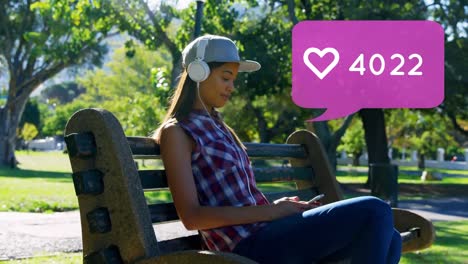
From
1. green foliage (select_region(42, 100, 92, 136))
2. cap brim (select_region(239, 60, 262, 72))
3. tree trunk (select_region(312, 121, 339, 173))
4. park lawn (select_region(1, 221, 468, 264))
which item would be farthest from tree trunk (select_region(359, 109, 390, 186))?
green foliage (select_region(42, 100, 92, 136))

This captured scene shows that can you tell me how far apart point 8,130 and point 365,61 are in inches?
946

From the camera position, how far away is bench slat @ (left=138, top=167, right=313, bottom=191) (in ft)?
11.2

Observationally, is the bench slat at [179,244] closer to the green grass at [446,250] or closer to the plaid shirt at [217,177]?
the plaid shirt at [217,177]

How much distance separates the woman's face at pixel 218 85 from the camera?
3379 millimetres

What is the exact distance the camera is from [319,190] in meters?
4.88

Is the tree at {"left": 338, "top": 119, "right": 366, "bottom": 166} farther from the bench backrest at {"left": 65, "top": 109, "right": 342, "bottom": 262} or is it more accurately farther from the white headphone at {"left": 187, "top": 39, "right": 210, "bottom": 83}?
the bench backrest at {"left": 65, "top": 109, "right": 342, "bottom": 262}

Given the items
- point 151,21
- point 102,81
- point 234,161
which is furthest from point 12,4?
point 234,161

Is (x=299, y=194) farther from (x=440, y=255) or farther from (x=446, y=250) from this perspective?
(x=446, y=250)

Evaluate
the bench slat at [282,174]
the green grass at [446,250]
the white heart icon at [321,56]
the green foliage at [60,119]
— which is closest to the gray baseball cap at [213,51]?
the bench slat at [282,174]

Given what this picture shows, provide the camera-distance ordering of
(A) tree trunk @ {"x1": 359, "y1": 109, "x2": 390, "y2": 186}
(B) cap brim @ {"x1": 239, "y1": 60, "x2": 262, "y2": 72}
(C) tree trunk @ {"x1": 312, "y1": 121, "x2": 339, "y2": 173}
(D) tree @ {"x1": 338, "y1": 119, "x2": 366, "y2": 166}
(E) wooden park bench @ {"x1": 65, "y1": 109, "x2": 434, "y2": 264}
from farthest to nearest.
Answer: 1. (D) tree @ {"x1": 338, "y1": 119, "x2": 366, "y2": 166}
2. (A) tree trunk @ {"x1": 359, "y1": 109, "x2": 390, "y2": 186}
3. (C) tree trunk @ {"x1": 312, "y1": 121, "x2": 339, "y2": 173}
4. (B) cap brim @ {"x1": 239, "y1": 60, "x2": 262, "y2": 72}
5. (E) wooden park bench @ {"x1": 65, "y1": 109, "x2": 434, "y2": 264}

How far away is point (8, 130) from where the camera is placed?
3741 centimetres

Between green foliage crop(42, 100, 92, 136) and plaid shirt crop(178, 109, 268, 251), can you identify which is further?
green foliage crop(42, 100, 92, 136)

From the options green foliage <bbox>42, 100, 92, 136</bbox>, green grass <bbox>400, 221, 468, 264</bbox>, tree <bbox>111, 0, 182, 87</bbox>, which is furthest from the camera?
green foliage <bbox>42, 100, 92, 136</bbox>

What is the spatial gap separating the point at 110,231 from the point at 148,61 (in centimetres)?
5917
